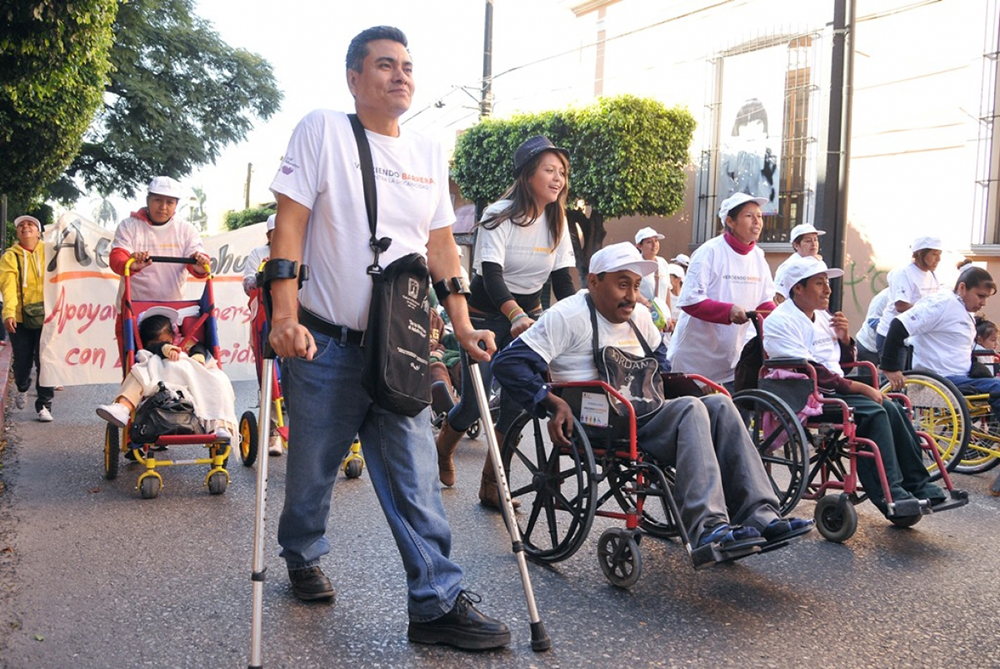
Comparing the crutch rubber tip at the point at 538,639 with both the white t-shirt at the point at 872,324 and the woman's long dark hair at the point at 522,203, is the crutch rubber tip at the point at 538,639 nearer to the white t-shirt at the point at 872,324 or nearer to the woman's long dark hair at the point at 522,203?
the woman's long dark hair at the point at 522,203

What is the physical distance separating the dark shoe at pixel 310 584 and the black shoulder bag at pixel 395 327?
0.91 metres

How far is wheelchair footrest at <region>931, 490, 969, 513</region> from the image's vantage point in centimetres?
522

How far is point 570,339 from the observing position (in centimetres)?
474

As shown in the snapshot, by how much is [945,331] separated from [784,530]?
4302mm

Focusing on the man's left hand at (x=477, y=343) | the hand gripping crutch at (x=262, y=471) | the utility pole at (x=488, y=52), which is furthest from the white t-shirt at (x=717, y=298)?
the utility pole at (x=488, y=52)

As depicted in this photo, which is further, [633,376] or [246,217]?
[246,217]

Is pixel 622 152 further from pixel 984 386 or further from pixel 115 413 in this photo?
pixel 115 413

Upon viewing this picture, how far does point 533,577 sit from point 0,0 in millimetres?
4999

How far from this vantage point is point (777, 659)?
3596mm

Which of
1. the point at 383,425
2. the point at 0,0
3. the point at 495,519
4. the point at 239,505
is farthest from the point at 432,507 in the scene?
the point at 0,0

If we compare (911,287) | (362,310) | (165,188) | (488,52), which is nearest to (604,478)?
(362,310)

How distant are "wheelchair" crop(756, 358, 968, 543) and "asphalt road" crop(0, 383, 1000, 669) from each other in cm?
14

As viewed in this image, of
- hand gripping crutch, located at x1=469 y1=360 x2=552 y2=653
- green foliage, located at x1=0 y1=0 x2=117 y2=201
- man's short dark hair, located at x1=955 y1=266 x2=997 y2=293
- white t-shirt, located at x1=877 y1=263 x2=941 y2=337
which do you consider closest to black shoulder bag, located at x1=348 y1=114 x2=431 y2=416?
hand gripping crutch, located at x1=469 y1=360 x2=552 y2=653

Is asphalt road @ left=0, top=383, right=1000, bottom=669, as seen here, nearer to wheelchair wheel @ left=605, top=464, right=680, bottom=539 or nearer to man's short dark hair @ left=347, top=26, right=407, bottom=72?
wheelchair wheel @ left=605, top=464, right=680, bottom=539
